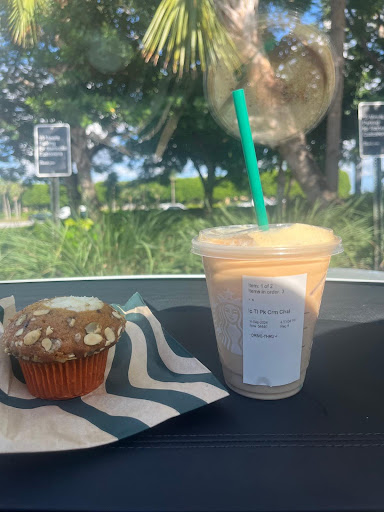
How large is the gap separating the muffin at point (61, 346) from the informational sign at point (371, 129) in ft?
10.8

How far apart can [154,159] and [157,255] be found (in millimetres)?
1085

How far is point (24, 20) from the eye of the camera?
12.2ft

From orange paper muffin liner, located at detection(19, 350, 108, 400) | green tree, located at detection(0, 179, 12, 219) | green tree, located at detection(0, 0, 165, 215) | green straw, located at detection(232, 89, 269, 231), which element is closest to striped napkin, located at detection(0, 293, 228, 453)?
orange paper muffin liner, located at detection(19, 350, 108, 400)

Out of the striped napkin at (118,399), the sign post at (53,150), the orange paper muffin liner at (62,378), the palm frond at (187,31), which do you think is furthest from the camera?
the sign post at (53,150)

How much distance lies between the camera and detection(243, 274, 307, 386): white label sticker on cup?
2.05 feet

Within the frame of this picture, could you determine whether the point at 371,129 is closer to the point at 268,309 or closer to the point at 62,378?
the point at 268,309

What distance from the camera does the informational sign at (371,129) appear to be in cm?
340

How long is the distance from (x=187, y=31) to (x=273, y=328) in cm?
331

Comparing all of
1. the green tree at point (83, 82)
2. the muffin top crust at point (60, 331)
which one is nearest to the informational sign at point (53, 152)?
the green tree at point (83, 82)

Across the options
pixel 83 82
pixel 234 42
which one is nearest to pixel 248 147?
pixel 234 42

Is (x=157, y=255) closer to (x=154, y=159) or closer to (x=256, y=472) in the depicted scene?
(x=154, y=159)

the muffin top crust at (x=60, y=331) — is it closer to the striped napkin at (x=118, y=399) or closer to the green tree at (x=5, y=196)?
the striped napkin at (x=118, y=399)

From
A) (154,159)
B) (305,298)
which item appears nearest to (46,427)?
(305,298)

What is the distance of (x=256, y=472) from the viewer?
1.48 feet
